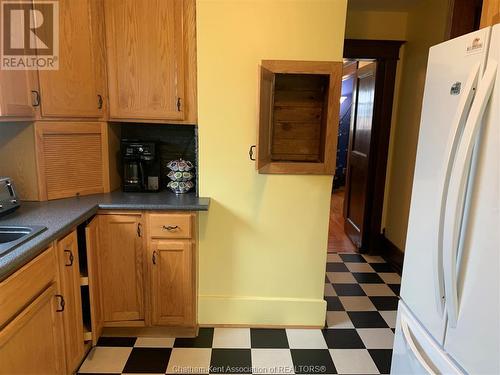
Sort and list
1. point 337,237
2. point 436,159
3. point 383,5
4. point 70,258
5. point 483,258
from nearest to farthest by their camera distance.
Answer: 1. point 483,258
2. point 436,159
3. point 70,258
4. point 383,5
5. point 337,237

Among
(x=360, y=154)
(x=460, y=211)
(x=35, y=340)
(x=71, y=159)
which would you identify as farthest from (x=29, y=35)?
(x=360, y=154)

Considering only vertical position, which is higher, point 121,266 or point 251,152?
point 251,152

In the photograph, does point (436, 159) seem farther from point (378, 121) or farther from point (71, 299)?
point (378, 121)

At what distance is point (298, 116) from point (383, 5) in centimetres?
173

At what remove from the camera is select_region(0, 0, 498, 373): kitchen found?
6.68ft

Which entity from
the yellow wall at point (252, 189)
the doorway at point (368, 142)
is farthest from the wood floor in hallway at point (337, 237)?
the yellow wall at point (252, 189)

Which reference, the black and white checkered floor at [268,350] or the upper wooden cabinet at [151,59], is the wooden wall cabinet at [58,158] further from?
the black and white checkered floor at [268,350]

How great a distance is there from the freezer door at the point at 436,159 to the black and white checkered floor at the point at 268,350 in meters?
0.84

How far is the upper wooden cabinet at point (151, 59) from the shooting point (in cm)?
210

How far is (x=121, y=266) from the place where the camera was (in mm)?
2170

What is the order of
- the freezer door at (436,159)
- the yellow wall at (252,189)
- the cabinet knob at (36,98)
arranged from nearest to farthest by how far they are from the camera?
the freezer door at (436,159) → the cabinet knob at (36,98) → the yellow wall at (252,189)

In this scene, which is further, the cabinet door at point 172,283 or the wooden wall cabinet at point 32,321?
the cabinet door at point 172,283

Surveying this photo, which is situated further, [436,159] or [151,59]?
[151,59]

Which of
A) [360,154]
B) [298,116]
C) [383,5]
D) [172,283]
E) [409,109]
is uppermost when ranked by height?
[383,5]
